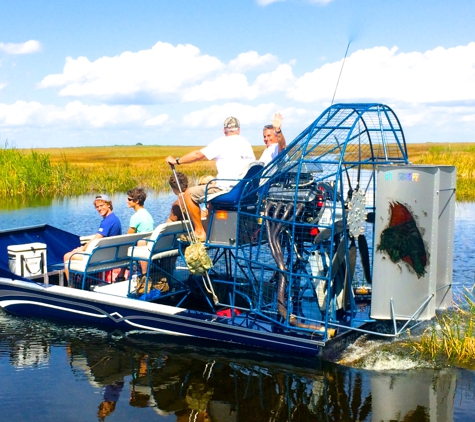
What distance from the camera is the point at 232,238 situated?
7566 mm

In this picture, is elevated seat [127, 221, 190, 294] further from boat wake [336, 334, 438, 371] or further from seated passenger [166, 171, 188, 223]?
boat wake [336, 334, 438, 371]

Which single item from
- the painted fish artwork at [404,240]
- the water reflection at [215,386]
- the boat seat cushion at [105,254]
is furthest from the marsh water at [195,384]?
the painted fish artwork at [404,240]

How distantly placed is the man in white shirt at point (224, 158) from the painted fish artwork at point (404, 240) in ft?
7.02

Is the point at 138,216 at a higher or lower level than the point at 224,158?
lower

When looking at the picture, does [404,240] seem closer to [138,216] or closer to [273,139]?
[273,139]

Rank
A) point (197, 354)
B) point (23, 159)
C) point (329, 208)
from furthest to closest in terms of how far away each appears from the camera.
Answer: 1. point (23, 159)
2. point (197, 354)
3. point (329, 208)

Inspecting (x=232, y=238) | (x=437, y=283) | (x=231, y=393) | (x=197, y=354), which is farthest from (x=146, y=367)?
(x=437, y=283)

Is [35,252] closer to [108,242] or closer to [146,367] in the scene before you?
[108,242]

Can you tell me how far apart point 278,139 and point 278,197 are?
5.57ft

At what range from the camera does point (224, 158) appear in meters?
7.96

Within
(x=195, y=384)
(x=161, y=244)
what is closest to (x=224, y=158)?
(x=161, y=244)

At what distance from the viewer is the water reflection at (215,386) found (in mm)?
6008

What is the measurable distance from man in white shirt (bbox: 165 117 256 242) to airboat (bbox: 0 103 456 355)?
13.0 inches

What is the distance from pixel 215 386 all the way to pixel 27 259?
4.06 metres
